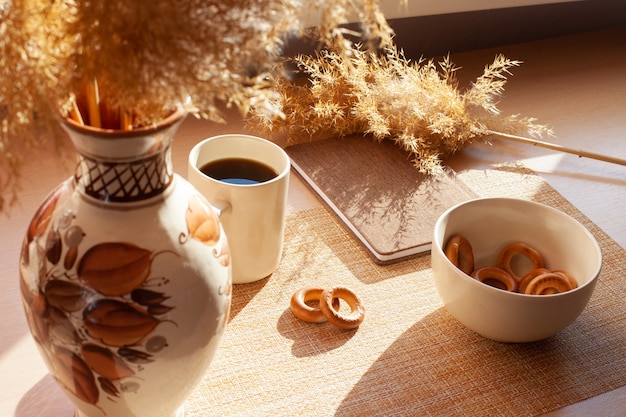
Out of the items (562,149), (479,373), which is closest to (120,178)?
(479,373)

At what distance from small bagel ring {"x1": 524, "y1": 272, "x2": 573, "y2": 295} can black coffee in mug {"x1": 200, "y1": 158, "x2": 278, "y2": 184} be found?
28 cm

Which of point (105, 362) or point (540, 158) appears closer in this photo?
point (105, 362)

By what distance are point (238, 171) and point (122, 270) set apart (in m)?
0.32

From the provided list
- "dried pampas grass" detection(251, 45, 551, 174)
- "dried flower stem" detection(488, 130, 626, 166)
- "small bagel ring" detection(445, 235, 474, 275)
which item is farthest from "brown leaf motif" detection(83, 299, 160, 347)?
"dried flower stem" detection(488, 130, 626, 166)

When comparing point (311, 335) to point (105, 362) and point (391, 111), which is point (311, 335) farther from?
point (391, 111)

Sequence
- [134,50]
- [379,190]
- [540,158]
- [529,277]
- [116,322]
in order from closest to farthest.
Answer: [134,50] → [116,322] → [529,277] → [379,190] → [540,158]

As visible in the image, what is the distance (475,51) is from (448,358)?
2.58 feet

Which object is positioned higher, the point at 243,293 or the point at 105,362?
the point at 105,362

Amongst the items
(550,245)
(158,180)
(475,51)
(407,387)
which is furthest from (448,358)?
(475,51)

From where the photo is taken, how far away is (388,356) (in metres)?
0.78

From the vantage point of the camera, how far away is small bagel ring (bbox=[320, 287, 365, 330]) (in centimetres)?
80

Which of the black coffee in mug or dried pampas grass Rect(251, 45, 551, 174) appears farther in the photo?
dried pampas grass Rect(251, 45, 551, 174)

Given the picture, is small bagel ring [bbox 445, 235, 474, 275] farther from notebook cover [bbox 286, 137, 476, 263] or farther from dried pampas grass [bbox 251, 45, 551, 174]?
dried pampas grass [bbox 251, 45, 551, 174]

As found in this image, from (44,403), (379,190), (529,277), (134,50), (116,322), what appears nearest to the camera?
(134,50)
